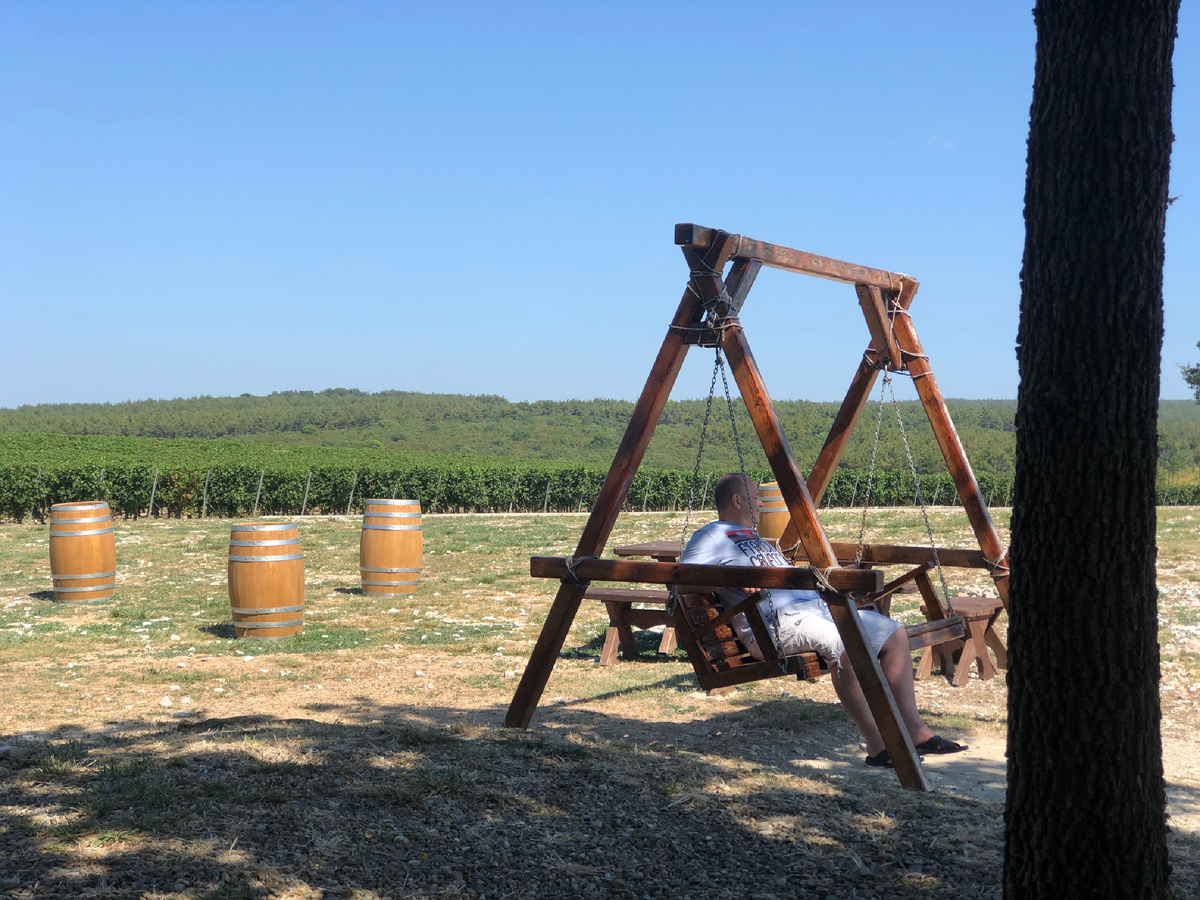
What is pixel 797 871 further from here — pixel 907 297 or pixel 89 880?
pixel 907 297

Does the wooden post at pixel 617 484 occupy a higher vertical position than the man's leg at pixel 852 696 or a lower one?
higher

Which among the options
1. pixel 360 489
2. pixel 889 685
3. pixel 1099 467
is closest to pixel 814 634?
pixel 889 685

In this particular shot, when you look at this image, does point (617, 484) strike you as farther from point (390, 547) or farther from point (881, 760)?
point (390, 547)

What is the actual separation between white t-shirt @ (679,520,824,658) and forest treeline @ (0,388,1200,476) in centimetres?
5099

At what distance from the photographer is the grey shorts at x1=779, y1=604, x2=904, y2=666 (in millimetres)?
4453

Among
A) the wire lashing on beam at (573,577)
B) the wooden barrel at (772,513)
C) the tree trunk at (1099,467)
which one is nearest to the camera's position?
the tree trunk at (1099,467)

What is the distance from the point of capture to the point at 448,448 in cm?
8931

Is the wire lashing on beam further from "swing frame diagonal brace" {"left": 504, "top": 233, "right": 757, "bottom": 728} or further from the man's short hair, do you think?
the man's short hair

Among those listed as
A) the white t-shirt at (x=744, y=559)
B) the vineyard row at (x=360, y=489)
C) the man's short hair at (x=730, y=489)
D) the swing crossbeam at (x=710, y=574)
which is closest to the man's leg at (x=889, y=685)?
the white t-shirt at (x=744, y=559)

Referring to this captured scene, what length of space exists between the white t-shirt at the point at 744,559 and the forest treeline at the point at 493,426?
5099 cm

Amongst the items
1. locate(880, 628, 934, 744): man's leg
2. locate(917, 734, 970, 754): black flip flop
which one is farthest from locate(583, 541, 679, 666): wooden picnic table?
locate(880, 628, 934, 744): man's leg

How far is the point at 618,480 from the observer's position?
4969mm

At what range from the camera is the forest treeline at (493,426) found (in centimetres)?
6556

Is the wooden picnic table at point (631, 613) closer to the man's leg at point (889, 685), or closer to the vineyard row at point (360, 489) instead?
the man's leg at point (889, 685)
